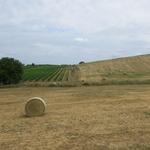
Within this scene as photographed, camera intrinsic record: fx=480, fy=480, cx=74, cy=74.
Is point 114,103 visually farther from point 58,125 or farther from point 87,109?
point 58,125

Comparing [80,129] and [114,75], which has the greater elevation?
[114,75]

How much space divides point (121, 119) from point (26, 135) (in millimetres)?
4266

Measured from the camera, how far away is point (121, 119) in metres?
17.0

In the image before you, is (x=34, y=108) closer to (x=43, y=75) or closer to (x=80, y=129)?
(x=80, y=129)

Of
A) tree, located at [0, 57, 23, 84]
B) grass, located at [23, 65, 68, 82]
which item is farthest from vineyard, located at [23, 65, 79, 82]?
tree, located at [0, 57, 23, 84]

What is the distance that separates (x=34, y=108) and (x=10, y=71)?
41.3 metres

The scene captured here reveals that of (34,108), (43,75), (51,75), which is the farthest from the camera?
(43,75)

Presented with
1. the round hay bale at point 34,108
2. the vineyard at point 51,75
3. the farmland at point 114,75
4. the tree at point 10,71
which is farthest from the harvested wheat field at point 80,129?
the tree at point 10,71

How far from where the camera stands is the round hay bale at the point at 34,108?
763 inches

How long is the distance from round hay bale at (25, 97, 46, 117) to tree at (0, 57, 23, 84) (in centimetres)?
4013

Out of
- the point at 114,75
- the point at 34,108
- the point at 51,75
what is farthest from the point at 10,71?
the point at 34,108

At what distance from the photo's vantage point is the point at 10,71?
198 feet

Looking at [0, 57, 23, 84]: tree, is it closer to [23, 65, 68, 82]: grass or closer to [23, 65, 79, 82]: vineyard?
[23, 65, 79, 82]: vineyard

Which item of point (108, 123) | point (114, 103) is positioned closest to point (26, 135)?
point (108, 123)
